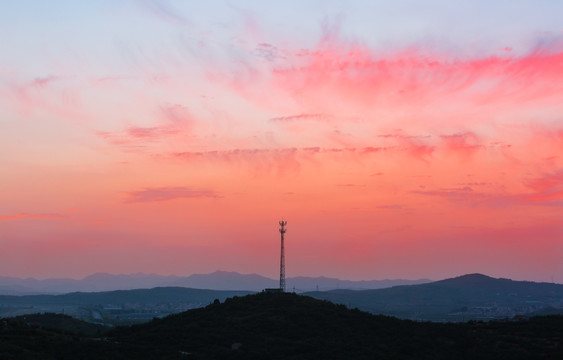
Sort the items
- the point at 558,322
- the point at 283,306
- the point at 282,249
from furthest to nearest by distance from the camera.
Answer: the point at 282,249 < the point at 283,306 < the point at 558,322

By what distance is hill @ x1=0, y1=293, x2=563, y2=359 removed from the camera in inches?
2140

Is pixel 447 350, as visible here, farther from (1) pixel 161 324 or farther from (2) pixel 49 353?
(2) pixel 49 353

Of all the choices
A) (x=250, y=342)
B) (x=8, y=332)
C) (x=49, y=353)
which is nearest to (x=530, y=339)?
(x=250, y=342)

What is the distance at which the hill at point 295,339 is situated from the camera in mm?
54344

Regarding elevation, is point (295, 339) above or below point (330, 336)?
below

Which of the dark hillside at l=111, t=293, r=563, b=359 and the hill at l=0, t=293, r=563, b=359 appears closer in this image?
the hill at l=0, t=293, r=563, b=359

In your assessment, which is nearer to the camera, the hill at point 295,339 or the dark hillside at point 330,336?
the hill at point 295,339

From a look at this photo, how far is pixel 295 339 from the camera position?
61719 mm

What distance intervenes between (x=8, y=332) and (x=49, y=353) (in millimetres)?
8506

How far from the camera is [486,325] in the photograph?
220 feet

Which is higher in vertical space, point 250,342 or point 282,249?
point 282,249

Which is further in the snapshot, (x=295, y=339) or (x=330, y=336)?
(x=330, y=336)

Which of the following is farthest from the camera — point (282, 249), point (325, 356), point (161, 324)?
point (282, 249)

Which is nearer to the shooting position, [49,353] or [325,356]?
[49,353]
